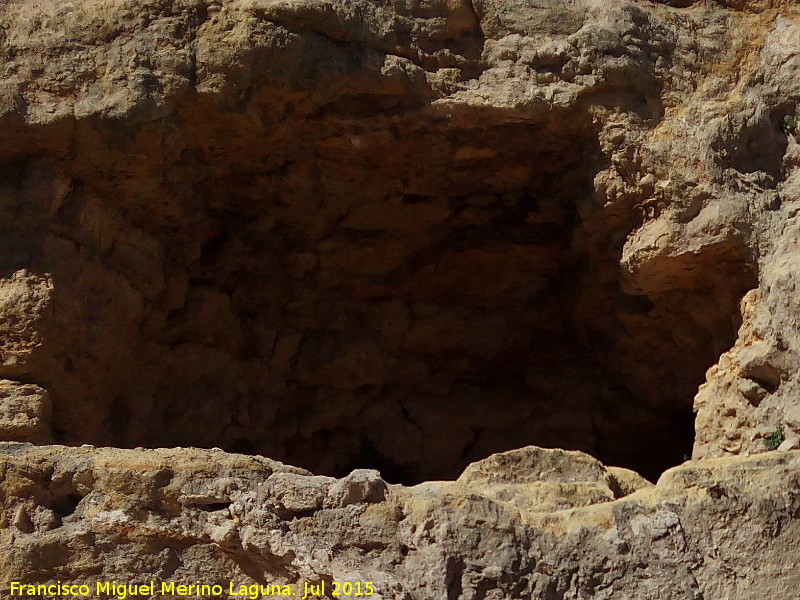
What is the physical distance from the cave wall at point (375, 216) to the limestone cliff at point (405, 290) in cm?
1

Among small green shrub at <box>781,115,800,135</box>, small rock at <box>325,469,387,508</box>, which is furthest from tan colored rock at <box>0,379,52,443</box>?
small green shrub at <box>781,115,800,135</box>

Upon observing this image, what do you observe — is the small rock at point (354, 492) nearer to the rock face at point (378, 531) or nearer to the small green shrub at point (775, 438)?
the rock face at point (378, 531)

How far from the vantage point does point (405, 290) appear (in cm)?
571

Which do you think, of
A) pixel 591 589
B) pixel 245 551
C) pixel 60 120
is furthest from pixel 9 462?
pixel 591 589

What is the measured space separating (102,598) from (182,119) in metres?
1.89

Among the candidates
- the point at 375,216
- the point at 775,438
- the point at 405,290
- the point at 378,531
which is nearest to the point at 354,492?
the point at 378,531

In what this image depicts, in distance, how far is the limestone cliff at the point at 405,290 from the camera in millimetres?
3711

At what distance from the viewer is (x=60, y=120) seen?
4590 millimetres

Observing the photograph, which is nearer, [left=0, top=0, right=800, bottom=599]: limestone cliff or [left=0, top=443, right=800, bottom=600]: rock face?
[left=0, top=443, right=800, bottom=600]: rock face

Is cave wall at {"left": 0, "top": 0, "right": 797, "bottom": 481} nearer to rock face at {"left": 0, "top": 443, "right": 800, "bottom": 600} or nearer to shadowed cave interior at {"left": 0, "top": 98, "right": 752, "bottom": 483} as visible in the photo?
shadowed cave interior at {"left": 0, "top": 98, "right": 752, "bottom": 483}

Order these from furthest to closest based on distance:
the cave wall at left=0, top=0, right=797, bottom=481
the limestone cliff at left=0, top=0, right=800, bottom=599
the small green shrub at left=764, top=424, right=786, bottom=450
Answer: the cave wall at left=0, top=0, right=797, bottom=481, the small green shrub at left=764, top=424, right=786, bottom=450, the limestone cliff at left=0, top=0, right=800, bottom=599

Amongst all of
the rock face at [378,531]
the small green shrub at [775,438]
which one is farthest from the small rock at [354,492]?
the small green shrub at [775,438]

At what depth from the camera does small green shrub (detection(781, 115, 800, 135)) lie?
486 centimetres

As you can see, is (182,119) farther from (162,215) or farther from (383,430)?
(383,430)
